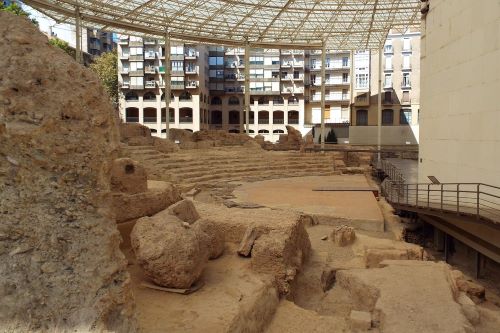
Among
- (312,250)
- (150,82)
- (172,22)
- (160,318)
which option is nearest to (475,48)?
(312,250)

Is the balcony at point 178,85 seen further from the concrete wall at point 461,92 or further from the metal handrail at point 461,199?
the metal handrail at point 461,199

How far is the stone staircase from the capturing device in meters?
20.3

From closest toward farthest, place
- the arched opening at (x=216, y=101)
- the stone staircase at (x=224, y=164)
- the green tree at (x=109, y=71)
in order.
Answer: the stone staircase at (x=224, y=164), the green tree at (x=109, y=71), the arched opening at (x=216, y=101)

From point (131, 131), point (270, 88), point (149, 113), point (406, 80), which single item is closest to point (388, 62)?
point (406, 80)

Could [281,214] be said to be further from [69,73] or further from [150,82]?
[150,82]

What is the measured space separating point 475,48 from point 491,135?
8.45 ft

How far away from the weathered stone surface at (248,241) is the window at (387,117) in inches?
1670

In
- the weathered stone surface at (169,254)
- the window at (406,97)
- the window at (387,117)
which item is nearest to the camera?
the weathered stone surface at (169,254)

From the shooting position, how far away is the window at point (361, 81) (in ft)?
169

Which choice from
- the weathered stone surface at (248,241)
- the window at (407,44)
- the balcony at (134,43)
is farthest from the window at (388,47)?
the weathered stone surface at (248,241)

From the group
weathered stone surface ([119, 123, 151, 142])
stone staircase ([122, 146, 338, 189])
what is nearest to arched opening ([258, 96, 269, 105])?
stone staircase ([122, 146, 338, 189])

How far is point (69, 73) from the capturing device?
4.84m

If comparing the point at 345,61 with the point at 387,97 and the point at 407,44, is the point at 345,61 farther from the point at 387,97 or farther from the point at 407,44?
the point at 387,97

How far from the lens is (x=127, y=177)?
8.95 metres
